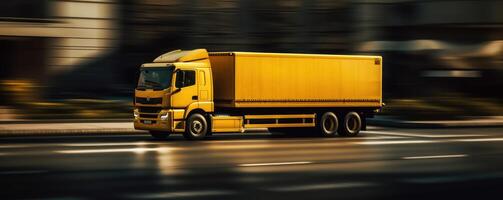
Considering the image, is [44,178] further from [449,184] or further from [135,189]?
[449,184]

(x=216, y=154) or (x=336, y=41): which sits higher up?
(x=336, y=41)

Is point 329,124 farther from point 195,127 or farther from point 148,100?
point 148,100

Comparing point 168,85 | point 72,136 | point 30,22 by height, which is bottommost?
point 72,136

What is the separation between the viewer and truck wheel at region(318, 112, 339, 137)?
2414 centimetres

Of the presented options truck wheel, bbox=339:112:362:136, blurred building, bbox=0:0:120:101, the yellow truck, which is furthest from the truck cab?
blurred building, bbox=0:0:120:101

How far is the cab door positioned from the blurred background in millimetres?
7435

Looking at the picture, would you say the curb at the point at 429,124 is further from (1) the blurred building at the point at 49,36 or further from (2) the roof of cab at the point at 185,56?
(1) the blurred building at the point at 49,36

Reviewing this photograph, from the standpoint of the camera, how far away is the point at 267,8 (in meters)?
43.5

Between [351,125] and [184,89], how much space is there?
17.7 feet

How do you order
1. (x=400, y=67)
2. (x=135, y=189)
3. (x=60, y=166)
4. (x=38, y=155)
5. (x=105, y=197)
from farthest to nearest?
1. (x=400, y=67)
2. (x=38, y=155)
3. (x=60, y=166)
4. (x=135, y=189)
5. (x=105, y=197)

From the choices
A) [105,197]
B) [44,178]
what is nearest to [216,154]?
[44,178]

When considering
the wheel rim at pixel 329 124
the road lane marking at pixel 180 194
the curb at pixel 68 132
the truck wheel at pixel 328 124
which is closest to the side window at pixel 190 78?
the curb at pixel 68 132

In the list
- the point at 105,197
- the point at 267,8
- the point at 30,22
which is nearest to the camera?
the point at 105,197

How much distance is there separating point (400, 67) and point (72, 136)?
20.7m
